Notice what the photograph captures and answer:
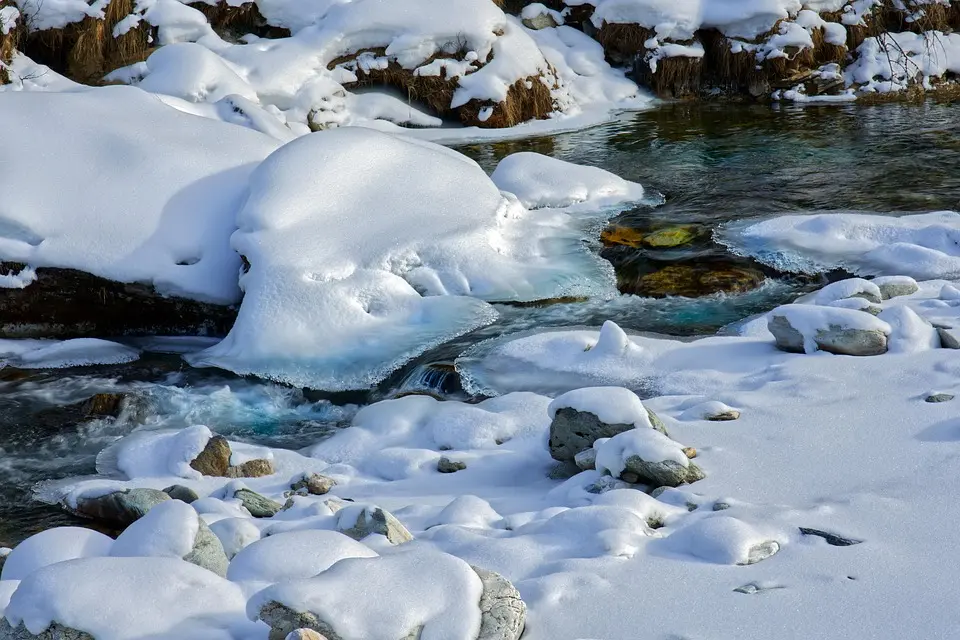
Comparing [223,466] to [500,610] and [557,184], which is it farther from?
[557,184]

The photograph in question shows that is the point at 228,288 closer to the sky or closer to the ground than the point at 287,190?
closer to the ground

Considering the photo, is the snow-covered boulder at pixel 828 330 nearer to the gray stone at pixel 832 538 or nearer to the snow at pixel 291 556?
the gray stone at pixel 832 538

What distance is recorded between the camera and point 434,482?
148 inches

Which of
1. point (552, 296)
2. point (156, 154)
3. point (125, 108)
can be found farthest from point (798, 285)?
point (125, 108)

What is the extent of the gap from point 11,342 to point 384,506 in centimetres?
362

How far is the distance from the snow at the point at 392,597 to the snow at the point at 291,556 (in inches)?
8.7

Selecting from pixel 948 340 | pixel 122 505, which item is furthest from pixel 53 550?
pixel 948 340

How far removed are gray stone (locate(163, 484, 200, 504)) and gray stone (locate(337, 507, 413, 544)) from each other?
1.01m

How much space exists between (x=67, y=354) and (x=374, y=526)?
365 centimetres

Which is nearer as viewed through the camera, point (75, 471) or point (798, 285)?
point (75, 471)

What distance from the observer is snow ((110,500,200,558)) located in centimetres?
257

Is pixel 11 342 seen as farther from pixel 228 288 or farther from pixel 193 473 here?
pixel 193 473

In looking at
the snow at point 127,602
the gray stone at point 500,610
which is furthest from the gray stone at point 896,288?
the snow at point 127,602

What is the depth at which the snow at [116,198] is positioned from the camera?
6.00m
